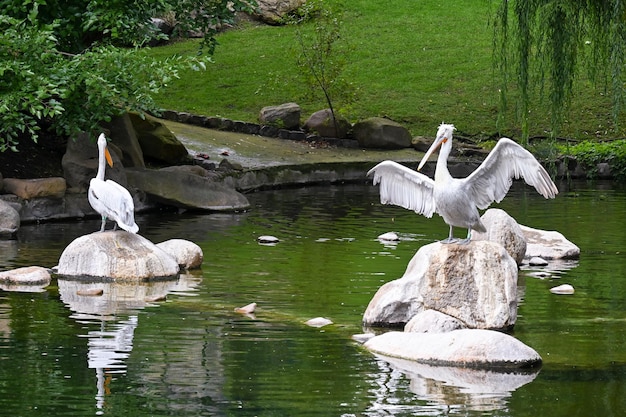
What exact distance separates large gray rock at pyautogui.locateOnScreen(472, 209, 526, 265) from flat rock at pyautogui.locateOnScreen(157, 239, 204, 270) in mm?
3859

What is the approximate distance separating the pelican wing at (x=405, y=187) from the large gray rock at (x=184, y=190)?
9094 mm

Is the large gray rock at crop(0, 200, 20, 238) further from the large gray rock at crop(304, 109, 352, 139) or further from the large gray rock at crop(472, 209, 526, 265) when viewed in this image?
the large gray rock at crop(304, 109, 352, 139)

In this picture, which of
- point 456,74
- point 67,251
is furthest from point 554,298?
point 456,74

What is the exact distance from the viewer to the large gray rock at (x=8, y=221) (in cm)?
1842

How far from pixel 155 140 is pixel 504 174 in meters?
13.0

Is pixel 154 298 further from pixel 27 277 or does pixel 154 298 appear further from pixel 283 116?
pixel 283 116

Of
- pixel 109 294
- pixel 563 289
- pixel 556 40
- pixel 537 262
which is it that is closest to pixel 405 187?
pixel 563 289

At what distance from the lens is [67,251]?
14.6 m

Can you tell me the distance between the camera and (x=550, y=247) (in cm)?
1672

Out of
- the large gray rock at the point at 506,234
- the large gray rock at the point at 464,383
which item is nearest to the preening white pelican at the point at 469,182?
the large gray rock at the point at 464,383

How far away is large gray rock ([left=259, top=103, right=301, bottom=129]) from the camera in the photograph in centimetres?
2922

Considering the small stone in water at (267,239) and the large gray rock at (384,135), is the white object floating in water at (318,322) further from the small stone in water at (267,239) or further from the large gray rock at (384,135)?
the large gray rock at (384,135)

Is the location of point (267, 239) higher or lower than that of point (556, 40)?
lower

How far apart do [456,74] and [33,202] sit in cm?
1721
